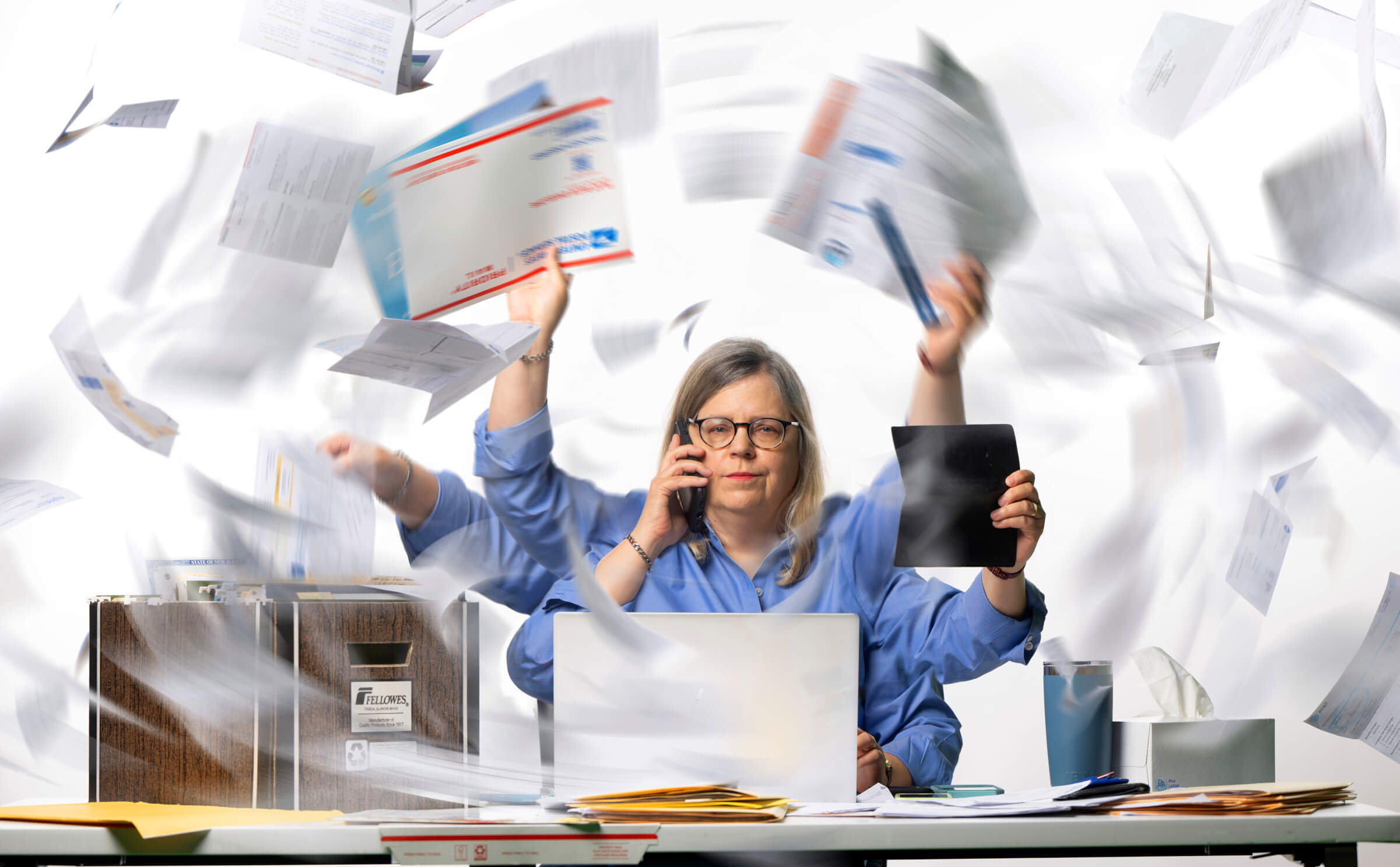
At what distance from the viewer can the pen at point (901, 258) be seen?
137 centimetres

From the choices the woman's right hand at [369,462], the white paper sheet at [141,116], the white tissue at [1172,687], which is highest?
the white paper sheet at [141,116]

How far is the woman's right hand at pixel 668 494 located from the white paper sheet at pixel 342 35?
24.9 inches

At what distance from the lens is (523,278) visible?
137cm

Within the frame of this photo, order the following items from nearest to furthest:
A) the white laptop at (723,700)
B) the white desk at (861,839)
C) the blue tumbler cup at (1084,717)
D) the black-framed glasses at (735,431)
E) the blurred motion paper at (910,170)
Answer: the white desk at (861,839) → the white laptop at (723,700) → the blue tumbler cup at (1084,717) → the blurred motion paper at (910,170) → the black-framed glasses at (735,431)

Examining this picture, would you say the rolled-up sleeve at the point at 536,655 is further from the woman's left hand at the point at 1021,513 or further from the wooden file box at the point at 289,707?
the woman's left hand at the point at 1021,513

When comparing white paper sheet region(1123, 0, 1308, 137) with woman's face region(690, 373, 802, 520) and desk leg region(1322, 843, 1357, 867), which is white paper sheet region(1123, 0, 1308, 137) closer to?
woman's face region(690, 373, 802, 520)

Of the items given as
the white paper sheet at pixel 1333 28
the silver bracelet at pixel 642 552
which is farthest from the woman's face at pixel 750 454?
the white paper sheet at pixel 1333 28

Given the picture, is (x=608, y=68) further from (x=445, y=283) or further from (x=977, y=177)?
(x=977, y=177)

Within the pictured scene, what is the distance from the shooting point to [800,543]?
56.5 inches

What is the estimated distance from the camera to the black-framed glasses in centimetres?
146

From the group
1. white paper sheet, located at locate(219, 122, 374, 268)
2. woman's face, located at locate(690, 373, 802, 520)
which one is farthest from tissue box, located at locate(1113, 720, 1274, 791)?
white paper sheet, located at locate(219, 122, 374, 268)

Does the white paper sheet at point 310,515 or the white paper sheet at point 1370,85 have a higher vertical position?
the white paper sheet at point 1370,85

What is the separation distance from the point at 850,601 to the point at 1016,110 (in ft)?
2.36

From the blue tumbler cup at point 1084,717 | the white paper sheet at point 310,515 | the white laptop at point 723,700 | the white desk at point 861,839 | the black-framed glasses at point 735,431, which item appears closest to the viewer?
the white desk at point 861,839
